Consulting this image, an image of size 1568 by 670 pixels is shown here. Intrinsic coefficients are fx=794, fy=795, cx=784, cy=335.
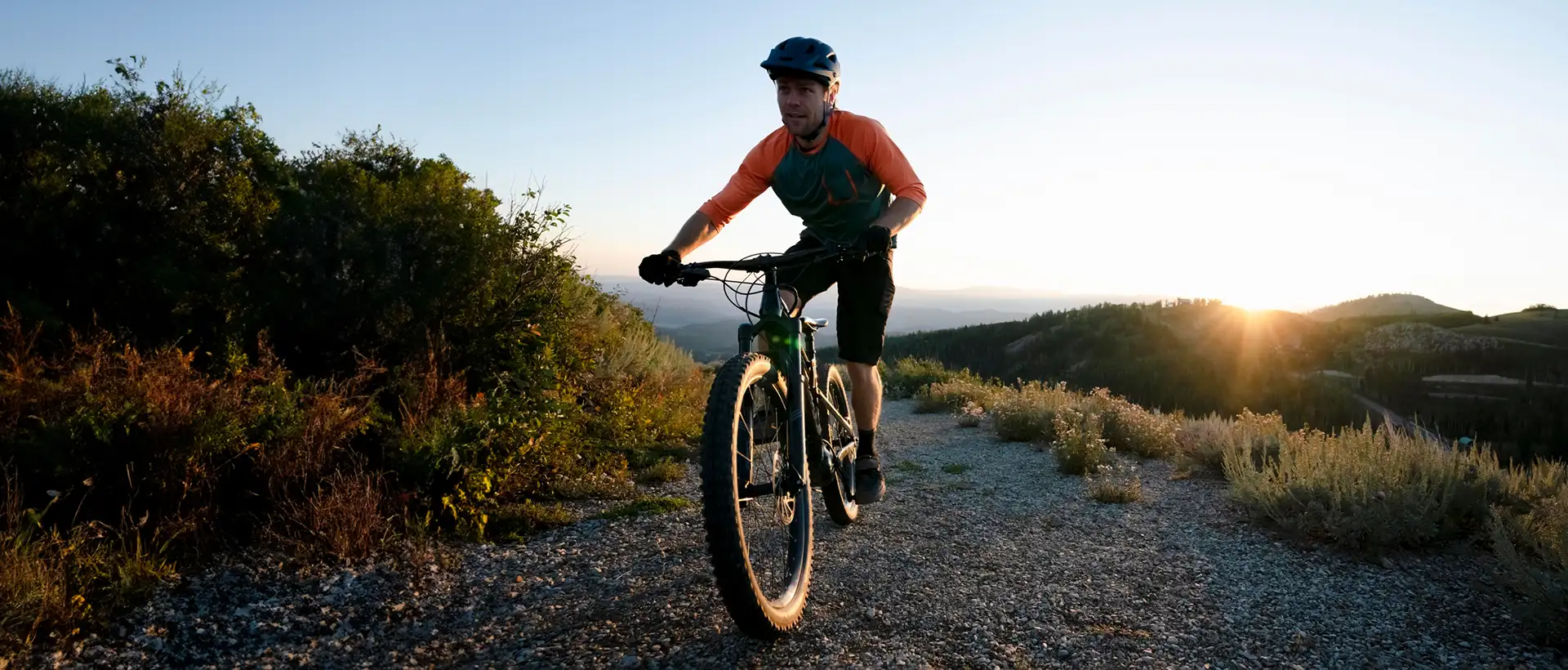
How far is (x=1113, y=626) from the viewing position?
321cm

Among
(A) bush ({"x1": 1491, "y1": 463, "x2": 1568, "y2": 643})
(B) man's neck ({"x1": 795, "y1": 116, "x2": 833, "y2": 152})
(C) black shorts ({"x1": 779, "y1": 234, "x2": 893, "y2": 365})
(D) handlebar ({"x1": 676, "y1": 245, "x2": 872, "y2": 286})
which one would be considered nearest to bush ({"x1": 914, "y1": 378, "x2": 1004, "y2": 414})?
(A) bush ({"x1": 1491, "y1": 463, "x2": 1568, "y2": 643})

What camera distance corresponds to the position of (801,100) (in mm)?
3588

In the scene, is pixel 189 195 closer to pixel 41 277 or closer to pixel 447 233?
pixel 41 277

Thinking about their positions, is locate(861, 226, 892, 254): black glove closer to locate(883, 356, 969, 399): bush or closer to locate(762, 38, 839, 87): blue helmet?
locate(762, 38, 839, 87): blue helmet

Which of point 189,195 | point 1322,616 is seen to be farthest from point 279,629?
point 1322,616

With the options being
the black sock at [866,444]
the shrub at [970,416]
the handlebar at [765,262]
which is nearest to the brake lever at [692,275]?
the handlebar at [765,262]

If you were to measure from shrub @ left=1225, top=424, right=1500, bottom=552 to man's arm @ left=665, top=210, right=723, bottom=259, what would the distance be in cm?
360

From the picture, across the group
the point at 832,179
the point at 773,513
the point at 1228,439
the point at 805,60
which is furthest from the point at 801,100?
the point at 1228,439

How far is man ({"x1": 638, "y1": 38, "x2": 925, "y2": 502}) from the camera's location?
11.7 feet

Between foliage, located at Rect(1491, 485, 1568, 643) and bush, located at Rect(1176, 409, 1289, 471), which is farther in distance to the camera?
bush, located at Rect(1176, 409, 1289, 471)

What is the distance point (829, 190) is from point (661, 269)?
109 centimetres

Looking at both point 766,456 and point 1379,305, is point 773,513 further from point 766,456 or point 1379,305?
point 1379,305

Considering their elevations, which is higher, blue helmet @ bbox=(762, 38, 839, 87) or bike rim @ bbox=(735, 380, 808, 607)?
blue helmet @ bbox=(762, 38, 839, 87)

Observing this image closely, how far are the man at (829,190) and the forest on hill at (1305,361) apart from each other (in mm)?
18589
